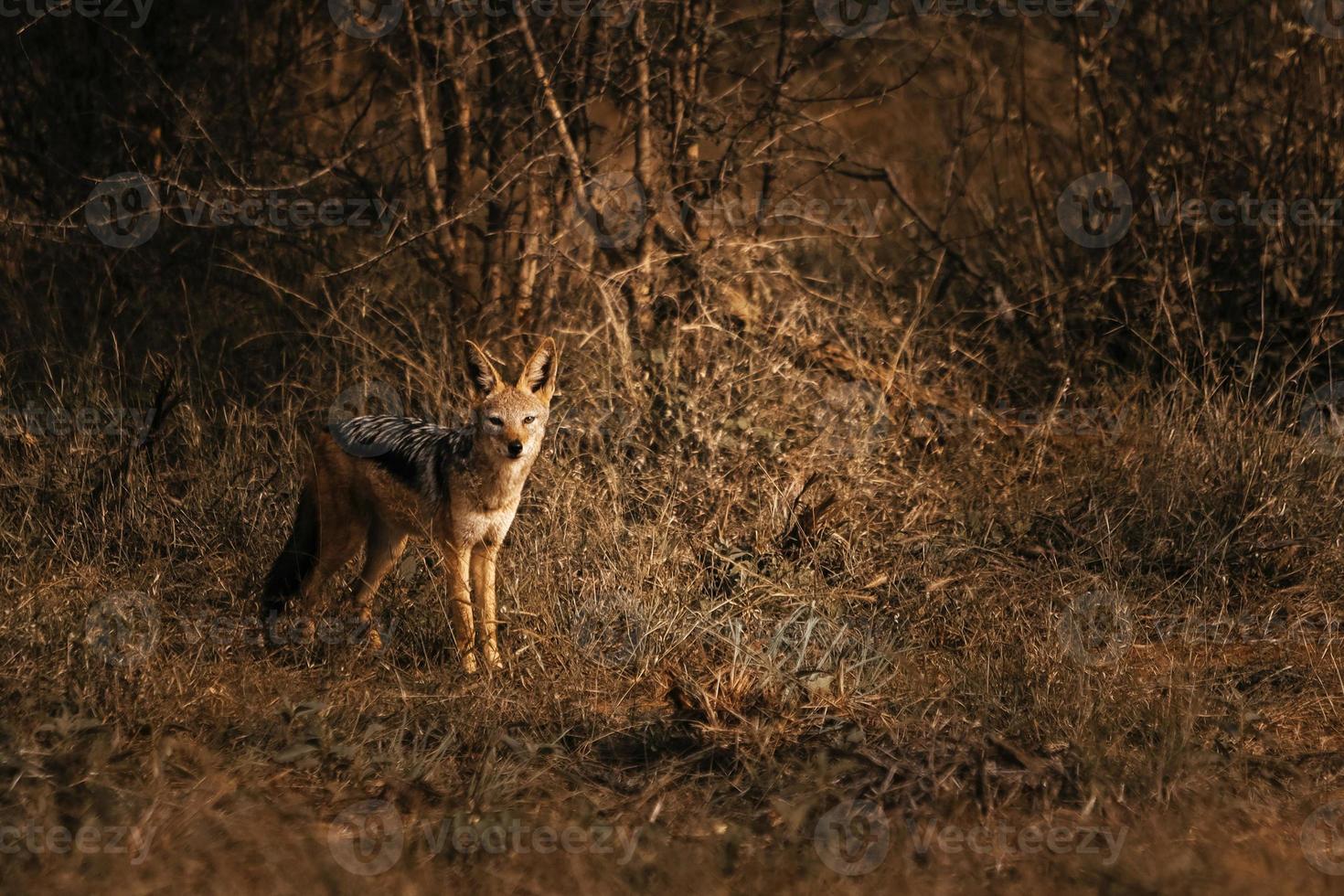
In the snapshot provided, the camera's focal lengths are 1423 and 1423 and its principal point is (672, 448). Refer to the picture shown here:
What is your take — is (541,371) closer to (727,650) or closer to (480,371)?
(480,371)

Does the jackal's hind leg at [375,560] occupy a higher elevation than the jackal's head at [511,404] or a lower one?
lower

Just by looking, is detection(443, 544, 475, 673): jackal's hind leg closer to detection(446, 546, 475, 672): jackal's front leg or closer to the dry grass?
detection(446, 546, 475, 672): jackal's front leg

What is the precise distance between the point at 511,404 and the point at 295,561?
1144 mm

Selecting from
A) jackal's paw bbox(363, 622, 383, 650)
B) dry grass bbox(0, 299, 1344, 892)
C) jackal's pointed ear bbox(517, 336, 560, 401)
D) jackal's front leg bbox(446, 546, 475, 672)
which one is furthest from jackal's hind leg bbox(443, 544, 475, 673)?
jackal's pointed ear bbox(517, 336, 560, 401)

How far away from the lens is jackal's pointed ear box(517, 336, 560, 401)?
19.9 feet

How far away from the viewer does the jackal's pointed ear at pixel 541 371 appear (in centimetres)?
607

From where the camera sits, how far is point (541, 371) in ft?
20.3

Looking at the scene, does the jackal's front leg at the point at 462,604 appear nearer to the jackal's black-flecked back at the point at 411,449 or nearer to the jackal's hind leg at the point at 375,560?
the jackal's black-flecked back at the point at 411,449

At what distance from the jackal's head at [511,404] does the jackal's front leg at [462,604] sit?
45 cm

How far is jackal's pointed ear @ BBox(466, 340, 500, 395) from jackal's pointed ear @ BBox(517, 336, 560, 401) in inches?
4.7

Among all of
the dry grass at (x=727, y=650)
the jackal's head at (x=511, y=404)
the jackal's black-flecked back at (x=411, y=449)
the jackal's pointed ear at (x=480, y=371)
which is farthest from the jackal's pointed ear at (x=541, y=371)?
the dry grass at (x=727, y=650)

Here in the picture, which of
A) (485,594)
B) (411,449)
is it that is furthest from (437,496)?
(485,594)

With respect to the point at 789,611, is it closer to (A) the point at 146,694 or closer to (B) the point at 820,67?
(A) the point at 146,694

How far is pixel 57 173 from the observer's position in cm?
886
